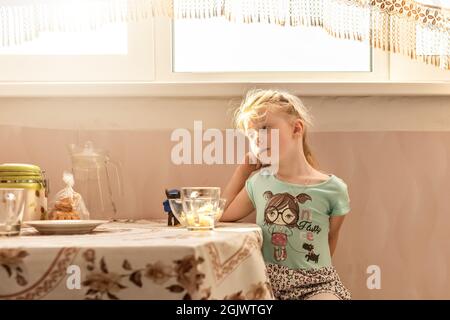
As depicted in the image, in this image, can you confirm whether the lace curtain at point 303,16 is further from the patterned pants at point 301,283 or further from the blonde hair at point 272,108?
the patterned pants at point 301,283

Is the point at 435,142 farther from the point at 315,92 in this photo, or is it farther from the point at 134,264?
the point at 134,264

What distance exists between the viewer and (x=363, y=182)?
6.05 feet

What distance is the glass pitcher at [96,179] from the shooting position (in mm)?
1765

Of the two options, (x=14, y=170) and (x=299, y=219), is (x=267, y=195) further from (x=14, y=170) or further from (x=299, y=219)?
(x=14, y=170)

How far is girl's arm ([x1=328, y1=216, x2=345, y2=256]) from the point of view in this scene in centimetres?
163

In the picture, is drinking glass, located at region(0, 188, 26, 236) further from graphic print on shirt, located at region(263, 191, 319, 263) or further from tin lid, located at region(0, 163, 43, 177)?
graphic print on shirt, located at region(263, 191, 319, 263)

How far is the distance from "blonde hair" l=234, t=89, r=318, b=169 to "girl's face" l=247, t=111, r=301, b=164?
2 cm

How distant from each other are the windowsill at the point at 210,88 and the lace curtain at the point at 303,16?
10cm

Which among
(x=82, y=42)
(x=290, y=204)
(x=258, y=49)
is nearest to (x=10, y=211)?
(x=290, y=204)

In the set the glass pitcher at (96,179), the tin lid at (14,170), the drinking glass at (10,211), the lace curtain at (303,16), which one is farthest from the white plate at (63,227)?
the lace curtain at (303,16)

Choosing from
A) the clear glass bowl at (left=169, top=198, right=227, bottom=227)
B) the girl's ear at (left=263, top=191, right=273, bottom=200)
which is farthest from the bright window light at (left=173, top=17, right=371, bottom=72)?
the clear glass bowl at (left=169, top=198, right=227, bottom=227)
